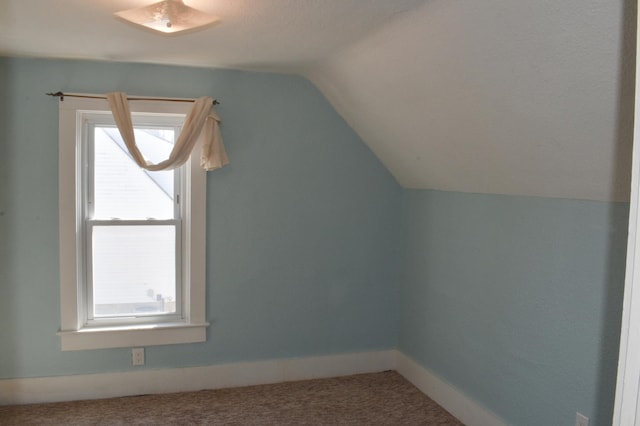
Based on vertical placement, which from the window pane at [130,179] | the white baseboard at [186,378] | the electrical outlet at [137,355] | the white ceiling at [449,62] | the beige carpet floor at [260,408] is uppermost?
the white ceiling at [449,62]

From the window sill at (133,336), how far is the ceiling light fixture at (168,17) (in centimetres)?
194

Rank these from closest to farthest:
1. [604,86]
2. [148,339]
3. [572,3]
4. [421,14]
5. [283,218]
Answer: [572,3] → [604,86] → [421,14] → [148,339] → [283,218]

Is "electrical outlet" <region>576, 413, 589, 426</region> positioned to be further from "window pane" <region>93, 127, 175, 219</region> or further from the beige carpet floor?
"window pane" <region>93, 127, 175, 219</region>

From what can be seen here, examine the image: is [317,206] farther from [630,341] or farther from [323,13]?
[630,341]

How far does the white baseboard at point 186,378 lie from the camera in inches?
123

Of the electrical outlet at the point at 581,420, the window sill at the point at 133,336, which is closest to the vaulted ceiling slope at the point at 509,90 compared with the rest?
the electrical outlet at the point at 581,420

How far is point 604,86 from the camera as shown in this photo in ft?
5.48

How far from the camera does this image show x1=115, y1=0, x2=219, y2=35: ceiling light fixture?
2.05 m

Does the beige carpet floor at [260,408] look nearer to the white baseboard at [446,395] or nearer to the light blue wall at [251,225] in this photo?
the white baseboard at [446,395]

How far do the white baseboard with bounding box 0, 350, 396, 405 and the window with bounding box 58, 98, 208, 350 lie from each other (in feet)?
0.77

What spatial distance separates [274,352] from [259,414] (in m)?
0.56

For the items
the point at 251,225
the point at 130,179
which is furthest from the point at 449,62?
the point at 130,179

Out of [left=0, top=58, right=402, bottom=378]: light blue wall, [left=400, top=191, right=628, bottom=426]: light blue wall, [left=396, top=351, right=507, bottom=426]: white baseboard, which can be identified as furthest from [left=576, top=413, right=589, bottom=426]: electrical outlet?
[left=0, top=58, right=402, bottom=378]: light blue wall

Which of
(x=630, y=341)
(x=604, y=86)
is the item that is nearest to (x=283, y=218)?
(x=604, y=86)
